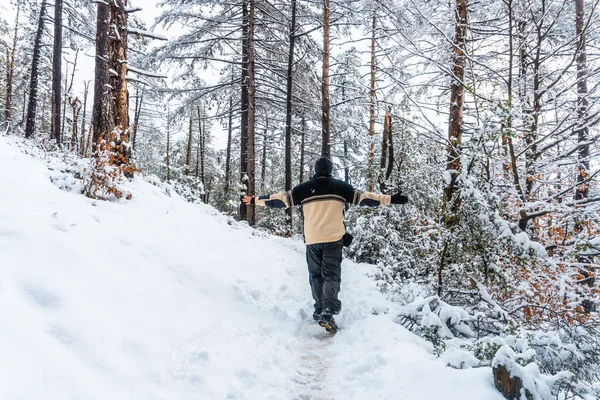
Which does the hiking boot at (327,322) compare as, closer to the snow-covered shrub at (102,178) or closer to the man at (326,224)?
the man at (326,224)

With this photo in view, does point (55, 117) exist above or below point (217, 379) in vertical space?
above

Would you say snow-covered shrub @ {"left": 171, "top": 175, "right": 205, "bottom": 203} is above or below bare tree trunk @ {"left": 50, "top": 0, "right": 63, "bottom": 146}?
below

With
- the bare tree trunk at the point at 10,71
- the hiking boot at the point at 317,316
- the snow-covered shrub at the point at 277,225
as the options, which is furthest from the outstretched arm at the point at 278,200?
the bare tree trunk at the point at 10,71

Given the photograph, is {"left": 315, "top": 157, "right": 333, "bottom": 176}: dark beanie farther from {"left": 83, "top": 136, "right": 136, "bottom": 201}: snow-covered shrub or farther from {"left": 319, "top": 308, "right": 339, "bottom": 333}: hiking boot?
{"left": 83, "top": 136, "right": 136, "bottom": 201}: snow-covered shrub

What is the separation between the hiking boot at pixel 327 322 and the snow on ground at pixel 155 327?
159mm

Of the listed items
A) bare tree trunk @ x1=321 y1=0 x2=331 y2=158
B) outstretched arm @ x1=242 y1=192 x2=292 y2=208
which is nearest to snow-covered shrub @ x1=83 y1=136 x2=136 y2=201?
outstretched arm @ x1=242 y1=192 x2=292 y2=208

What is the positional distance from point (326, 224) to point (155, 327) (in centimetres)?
242

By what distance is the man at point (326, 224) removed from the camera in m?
4.57

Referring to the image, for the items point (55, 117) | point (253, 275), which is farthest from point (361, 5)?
point (55, 117)

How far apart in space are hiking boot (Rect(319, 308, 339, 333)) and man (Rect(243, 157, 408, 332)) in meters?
0.13

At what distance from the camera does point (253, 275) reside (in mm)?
5762

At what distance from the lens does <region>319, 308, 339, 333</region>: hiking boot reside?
13.9 feet

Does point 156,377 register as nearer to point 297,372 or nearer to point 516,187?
point 297,372

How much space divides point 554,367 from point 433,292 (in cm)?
196
